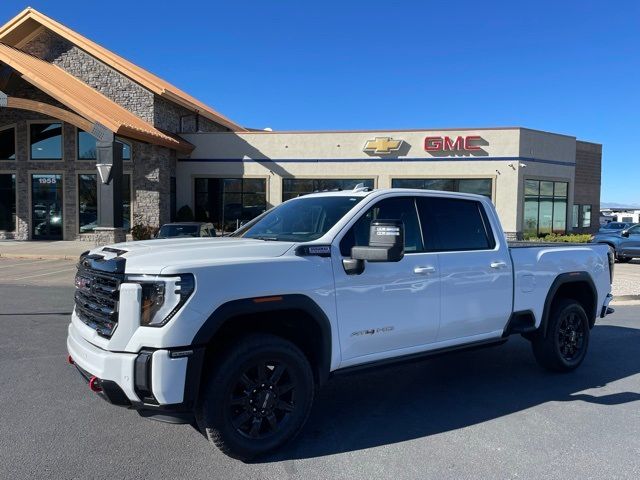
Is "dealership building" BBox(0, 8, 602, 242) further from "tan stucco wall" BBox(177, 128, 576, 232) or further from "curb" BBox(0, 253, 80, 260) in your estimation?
"curb" BBox(0, 253, 80, 260)

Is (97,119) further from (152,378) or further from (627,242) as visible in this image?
(627,242)

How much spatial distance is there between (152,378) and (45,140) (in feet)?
86.7

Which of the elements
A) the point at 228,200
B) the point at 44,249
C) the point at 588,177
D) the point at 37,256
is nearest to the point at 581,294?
the point at 37,256

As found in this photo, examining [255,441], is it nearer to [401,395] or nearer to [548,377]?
[401,395]

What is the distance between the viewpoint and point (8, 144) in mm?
26141

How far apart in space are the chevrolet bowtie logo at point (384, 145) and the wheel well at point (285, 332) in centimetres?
2235

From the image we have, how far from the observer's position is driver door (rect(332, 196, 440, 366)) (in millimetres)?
4012

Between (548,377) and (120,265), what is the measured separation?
14.9 ft

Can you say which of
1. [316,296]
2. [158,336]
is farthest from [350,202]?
[158,336]

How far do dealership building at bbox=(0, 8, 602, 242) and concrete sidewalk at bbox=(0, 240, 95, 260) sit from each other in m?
1.63

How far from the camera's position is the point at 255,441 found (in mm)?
3670

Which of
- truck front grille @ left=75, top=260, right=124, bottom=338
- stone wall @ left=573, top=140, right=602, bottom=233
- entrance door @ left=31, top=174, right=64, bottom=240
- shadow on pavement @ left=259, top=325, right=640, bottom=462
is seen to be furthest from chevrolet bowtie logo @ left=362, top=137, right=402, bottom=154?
truck front grille @ left=75, top=260, right=124, bottom=338

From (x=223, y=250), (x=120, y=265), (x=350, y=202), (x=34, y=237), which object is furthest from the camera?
(x=34, y=237)

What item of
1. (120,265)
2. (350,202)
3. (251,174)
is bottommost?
(120,265)
